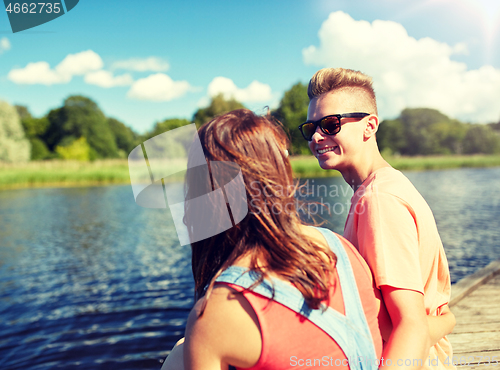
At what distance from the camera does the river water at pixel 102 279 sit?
5.04 metres

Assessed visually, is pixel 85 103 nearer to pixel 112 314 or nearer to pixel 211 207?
pixel 112 314

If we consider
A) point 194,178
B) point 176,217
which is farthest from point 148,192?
point 194,178

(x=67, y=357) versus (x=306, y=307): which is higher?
(x=306, y=307)

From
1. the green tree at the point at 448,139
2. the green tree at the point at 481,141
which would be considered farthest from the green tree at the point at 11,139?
the green tree at the point at 481,141

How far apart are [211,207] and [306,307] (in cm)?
36

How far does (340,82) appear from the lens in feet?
5.49

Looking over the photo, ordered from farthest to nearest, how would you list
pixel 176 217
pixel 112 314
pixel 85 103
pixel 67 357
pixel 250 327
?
1. pixel 85 103
2. pixel 112 314
3. pixel 67 357
4. pixel 176 217
5. pixel 250 327

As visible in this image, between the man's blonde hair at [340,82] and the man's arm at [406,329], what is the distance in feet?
2.95

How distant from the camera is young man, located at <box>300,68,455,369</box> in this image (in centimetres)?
118

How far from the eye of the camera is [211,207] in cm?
102

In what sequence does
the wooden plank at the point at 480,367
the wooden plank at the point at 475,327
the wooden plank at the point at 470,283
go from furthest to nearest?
the wooden plank at the point at 470,283 < the wooden plank at the point at 475,327 < the wooden plank at the point at 480,367

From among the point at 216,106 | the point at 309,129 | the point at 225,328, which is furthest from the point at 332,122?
the point at 216,106

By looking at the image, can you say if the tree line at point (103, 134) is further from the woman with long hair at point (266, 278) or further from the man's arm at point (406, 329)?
the woman with long hair at point (266, 278)

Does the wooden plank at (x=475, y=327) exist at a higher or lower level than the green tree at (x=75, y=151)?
lower
